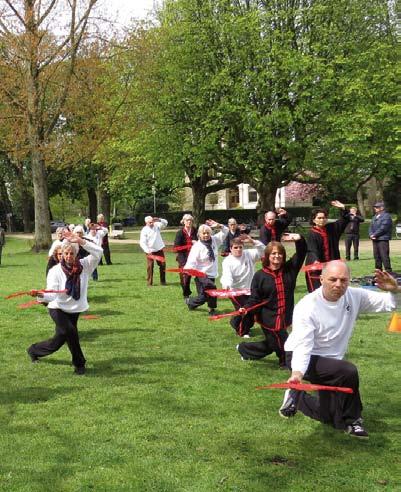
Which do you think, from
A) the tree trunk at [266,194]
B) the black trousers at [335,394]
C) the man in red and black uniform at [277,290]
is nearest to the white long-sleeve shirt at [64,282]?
the man in red and black uniform at [277,290]

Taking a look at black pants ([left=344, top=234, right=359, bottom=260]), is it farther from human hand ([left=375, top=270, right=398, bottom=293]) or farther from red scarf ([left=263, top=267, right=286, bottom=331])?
human hand ([left=375, top=270, right=398, bottom=293])

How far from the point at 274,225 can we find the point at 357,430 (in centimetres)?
700

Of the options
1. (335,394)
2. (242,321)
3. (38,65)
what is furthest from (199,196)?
(335,394)

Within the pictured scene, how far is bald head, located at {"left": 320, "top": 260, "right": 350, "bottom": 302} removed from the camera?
17.6ft

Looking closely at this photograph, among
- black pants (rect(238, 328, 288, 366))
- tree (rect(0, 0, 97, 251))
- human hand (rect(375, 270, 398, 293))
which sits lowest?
black pants (rect(238, 328, 288, 366))

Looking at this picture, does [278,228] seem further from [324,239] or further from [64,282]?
[64,282]

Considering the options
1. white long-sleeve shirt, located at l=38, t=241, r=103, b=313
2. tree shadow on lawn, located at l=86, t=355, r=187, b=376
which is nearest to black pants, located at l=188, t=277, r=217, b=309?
tree shadow on lawn, located at l=86, t=355, r=187, b=376

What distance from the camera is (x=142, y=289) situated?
16.3 meters

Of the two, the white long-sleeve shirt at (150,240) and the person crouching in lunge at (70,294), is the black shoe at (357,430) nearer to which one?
the person crouching in lunge at (70,294)

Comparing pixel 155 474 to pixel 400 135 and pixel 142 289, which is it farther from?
pixel 400 135

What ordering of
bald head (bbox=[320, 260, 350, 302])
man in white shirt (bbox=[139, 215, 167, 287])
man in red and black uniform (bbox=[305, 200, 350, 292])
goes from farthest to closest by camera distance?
man in white shirt (bbox=[139, 215, 167, 287]) → man in red and black uniform (bbox=[305, 200, 350, 292]) → bald head (bbox=[320, 260, 350, 302])

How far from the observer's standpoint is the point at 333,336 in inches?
222

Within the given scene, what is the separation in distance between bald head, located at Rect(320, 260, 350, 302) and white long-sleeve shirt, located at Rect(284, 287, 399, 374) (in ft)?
0.53

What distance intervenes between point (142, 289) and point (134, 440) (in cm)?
1072
